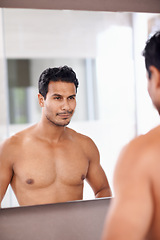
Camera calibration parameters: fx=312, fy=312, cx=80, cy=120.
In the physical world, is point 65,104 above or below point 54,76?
below

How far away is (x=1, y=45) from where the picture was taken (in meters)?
1.77

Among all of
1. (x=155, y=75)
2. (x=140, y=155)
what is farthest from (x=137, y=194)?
(x=155, y=75)

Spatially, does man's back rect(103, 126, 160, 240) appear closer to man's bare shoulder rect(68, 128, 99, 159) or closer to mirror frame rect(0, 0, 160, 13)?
man's bare shoulder rect(68, 128, 99, 159)

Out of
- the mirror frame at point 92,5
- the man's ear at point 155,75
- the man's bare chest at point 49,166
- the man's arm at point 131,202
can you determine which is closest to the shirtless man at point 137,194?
the man's arm at point 131,202

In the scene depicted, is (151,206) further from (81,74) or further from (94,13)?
(94,13)

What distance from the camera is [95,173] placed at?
1.92 meters

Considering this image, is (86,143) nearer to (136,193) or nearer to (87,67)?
(87,67)

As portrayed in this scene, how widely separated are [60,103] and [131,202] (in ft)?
3.62

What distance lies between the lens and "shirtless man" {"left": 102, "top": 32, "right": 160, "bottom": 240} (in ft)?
2.60

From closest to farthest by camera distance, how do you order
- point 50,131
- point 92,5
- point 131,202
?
point 131,202, point 50,131, point 92,5

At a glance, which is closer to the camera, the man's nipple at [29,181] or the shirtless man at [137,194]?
the shirtless man at [137,194]

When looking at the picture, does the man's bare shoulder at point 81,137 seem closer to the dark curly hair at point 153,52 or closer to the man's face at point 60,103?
the man's face at point 60,103

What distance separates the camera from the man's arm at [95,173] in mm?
1914

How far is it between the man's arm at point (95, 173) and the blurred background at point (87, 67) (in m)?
0.03
